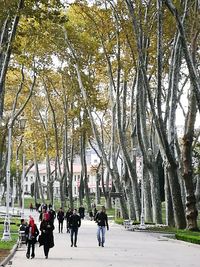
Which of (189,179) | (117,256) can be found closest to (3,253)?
(117,256)

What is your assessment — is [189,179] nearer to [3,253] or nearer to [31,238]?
[31,238]

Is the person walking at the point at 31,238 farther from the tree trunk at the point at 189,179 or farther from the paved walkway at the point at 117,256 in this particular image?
the tree trunk at the point at 189,179

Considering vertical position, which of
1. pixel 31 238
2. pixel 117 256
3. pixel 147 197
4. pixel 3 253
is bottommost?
pixel 117 256

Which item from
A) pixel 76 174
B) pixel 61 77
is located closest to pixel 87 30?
pixel 61 77

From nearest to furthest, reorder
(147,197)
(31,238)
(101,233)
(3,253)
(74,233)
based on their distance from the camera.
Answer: (31,238)
(3,253)
(101,233)
(74,233)
(147,197)

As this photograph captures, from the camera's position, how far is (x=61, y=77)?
43938mm

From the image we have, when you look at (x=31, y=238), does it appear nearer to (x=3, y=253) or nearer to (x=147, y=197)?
(x=3, y=253)

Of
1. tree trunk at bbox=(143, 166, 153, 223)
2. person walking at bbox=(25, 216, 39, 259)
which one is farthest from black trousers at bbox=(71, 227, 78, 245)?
tree trunk at bbox=(143, 166, 153, 223)

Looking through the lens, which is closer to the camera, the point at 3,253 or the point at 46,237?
the point at 46,237

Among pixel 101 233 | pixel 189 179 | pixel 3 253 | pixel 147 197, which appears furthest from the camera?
pixel 147 197

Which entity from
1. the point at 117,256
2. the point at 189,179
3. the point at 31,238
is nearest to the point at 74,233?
the point at 117,256

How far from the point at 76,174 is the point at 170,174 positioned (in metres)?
114

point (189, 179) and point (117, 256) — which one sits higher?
point (189, 179)

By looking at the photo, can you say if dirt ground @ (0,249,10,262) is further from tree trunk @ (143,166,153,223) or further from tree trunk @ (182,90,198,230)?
tree trunk @ (143,166,153,223)
